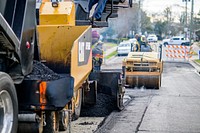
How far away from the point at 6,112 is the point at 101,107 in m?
6.25

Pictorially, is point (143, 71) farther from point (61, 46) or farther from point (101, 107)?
point (61, 46)

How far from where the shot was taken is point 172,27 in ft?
396

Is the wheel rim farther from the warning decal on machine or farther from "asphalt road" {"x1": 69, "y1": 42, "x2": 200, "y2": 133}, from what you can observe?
"asphalt road" {"x1": 69, "y1": 42, "x2": 200, "y2": 133}

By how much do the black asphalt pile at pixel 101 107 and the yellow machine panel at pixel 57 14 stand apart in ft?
9.66

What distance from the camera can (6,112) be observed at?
17.1 feet

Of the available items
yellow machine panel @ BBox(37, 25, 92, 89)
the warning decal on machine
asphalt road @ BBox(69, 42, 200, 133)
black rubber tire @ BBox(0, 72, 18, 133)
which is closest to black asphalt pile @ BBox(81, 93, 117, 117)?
asphalt road @ BBox(69, 42, 200, 133)

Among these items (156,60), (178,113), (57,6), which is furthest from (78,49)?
(156,60)

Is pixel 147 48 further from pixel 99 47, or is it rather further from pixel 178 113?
pixel 178 113

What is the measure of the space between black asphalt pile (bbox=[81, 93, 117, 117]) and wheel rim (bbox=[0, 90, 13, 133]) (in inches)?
228

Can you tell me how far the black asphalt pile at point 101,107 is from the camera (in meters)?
11.1

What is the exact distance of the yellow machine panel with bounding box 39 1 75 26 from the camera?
28.2 feet

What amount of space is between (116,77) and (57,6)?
114 inches

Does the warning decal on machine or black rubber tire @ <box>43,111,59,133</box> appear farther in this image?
the warning decal on machine

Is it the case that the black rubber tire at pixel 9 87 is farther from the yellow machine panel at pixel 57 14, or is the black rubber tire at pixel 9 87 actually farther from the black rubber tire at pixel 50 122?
the yellow machine panel at pixel 57 14
